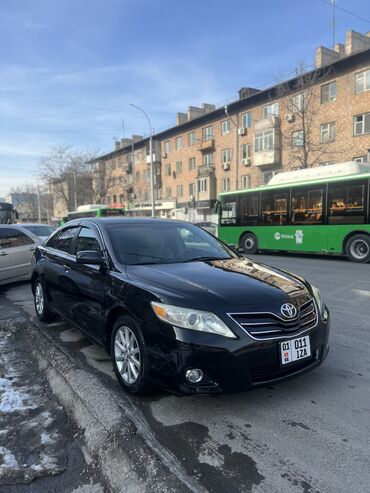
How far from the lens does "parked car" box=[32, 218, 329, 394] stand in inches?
111

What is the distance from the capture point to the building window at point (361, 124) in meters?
27.5

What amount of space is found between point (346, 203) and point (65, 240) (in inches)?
428

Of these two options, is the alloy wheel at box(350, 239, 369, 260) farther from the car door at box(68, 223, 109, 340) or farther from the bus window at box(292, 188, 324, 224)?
the car door at box(68, 223, 109, 340)

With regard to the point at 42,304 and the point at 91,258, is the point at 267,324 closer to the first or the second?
the point at 91,258

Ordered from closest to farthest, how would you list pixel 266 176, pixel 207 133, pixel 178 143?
1. pixel 266 176
2. pixel 207 133
3. pixel 178 143

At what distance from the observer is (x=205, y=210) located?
44.9m

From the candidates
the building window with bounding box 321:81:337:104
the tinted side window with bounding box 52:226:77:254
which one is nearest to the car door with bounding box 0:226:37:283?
the tinted side window with bounding box 52:226:77:254

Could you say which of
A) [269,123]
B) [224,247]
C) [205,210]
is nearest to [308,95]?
[269,123]

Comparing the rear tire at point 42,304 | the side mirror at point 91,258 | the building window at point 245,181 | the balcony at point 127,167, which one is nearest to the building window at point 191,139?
the building window at point 245,181

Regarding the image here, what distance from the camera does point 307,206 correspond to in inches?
569

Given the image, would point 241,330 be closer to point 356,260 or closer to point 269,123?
→ point 356,260

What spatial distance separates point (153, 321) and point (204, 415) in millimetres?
847

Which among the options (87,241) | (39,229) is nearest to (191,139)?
(39,229)

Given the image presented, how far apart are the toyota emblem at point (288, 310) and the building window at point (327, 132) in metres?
29.8
